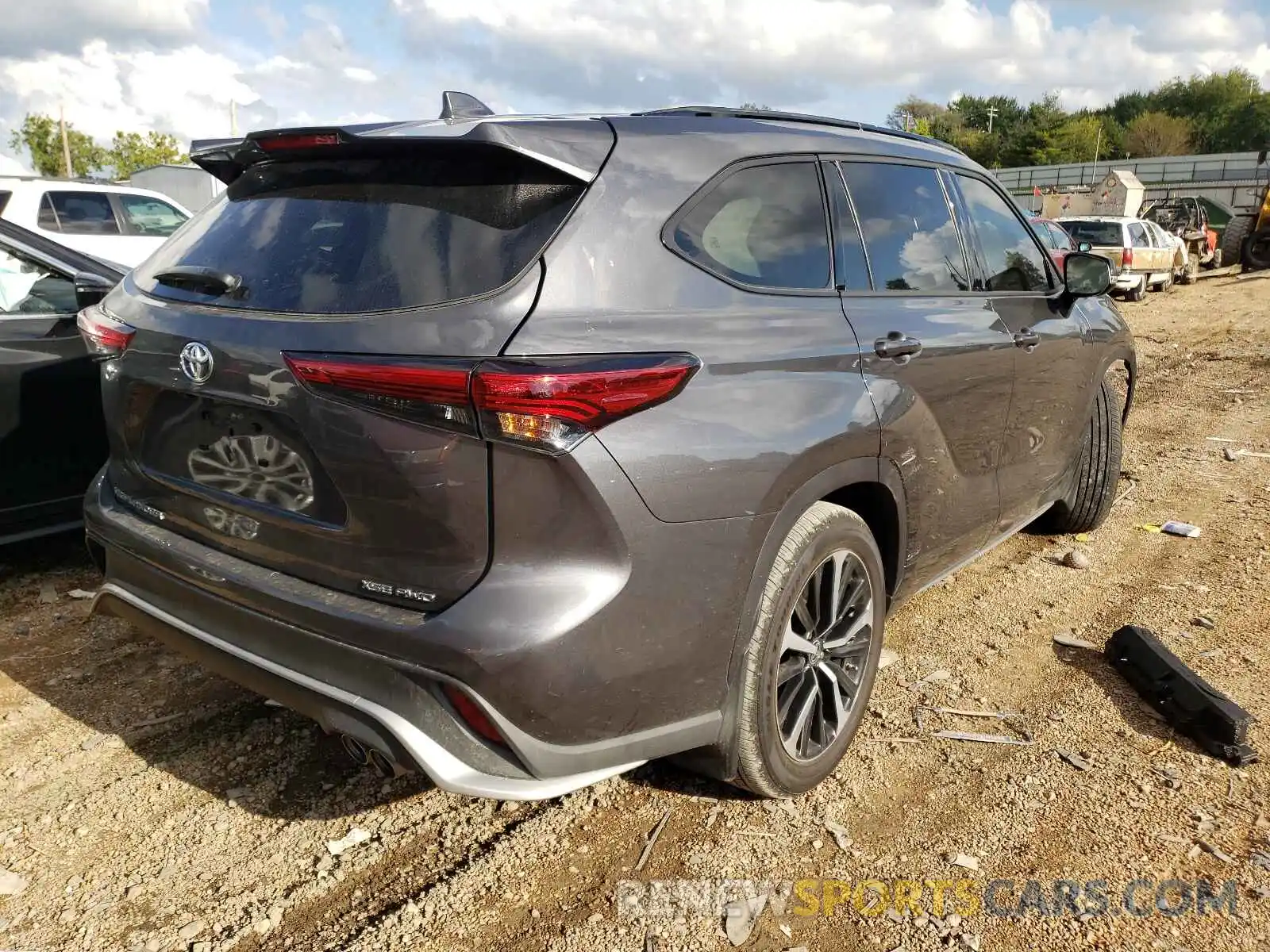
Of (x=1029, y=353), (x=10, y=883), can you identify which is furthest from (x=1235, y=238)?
(x=10, y=883)

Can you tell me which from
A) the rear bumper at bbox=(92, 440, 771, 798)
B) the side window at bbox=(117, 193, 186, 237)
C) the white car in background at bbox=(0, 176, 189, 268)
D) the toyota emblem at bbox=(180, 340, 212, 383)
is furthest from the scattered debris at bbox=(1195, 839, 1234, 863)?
the side window at bbox=(117, 193, 186, 237)

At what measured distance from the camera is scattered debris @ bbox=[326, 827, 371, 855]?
8.45ft

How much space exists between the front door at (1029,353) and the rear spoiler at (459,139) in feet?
6.51

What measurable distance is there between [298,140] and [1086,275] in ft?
10.8

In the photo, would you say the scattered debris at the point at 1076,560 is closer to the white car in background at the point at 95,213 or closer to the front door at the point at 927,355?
the front door at the point at 927,355

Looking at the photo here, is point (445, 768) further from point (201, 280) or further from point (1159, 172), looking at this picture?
point (1159, 172)

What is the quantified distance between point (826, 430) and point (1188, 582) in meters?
2.94

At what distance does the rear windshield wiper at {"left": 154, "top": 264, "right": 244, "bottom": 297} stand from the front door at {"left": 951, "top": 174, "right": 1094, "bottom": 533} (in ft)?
8.67

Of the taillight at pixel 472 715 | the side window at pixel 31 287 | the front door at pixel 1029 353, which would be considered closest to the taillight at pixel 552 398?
the taillight at pixel 472 715

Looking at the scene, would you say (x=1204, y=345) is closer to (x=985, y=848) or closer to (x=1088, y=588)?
(x=1088, y=588)

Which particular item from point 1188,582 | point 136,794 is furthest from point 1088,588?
point 136,794

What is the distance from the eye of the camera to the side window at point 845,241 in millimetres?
2864

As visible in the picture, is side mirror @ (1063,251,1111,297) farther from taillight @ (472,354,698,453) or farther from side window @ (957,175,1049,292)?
taillight @ (472,354,698,453)

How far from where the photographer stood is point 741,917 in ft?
7.72
